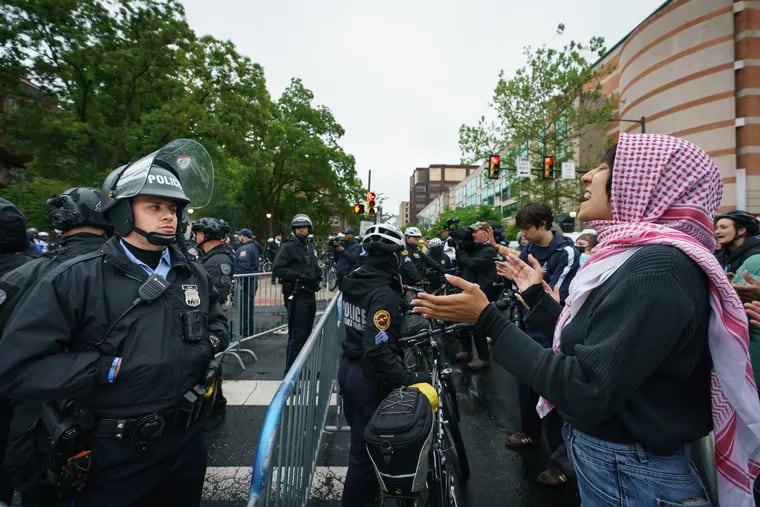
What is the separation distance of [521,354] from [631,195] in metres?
0.71

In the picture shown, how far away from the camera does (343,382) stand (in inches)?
110

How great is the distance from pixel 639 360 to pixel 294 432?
1922mm

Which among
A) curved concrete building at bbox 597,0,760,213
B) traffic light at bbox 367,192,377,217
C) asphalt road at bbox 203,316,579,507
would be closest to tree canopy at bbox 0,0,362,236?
traffic light at bbox 367,192,377,217

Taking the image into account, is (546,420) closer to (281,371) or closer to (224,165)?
(281,371)

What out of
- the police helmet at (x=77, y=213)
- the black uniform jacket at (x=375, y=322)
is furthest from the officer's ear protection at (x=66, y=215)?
the black uniform jacket at (x=375, y=322)

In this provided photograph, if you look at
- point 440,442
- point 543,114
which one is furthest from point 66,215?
point 543,114

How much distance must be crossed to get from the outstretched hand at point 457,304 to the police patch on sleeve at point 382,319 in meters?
1.06

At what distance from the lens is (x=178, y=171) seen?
8.06 ft

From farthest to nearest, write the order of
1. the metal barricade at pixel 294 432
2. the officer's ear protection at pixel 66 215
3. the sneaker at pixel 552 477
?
1. the sneaker at pixel 552 477
2. the officer's ear protection at pixel 66 215
3. the metal barricade at pixel 294 432

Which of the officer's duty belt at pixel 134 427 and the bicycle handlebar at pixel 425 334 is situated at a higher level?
the bicycle handlebar at pixel 425 334

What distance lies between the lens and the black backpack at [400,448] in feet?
6.61

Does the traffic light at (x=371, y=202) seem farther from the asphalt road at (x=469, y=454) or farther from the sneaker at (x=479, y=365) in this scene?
the asphalt road at (x=469, y=454)

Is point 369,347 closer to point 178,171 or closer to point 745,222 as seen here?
point 178,171

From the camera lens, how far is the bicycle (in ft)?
8.47
